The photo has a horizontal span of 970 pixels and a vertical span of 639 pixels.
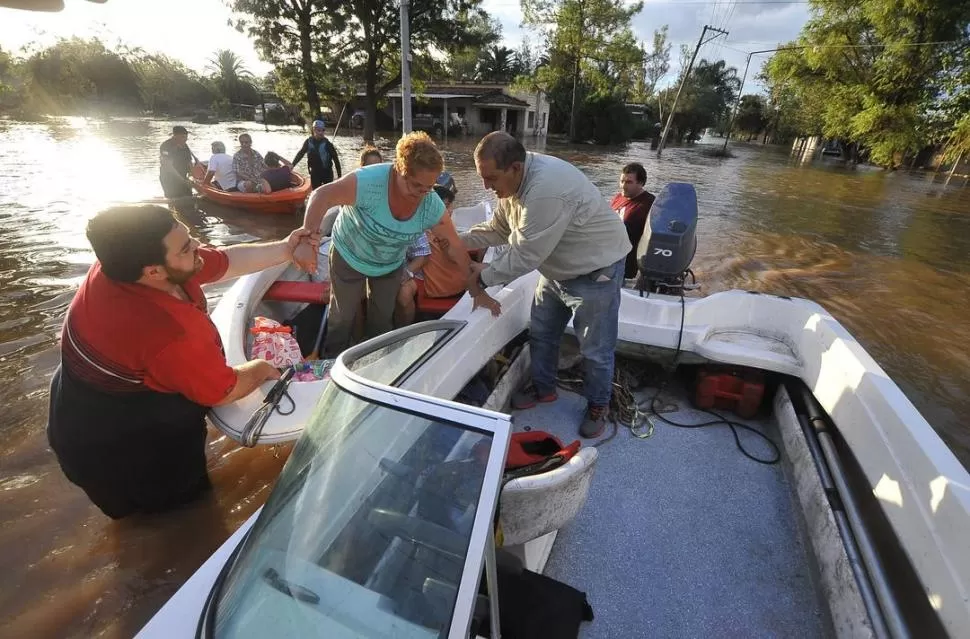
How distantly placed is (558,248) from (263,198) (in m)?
7.81

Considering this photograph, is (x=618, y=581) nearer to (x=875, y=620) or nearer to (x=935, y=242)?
(x=875, y=620)

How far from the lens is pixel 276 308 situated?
391 centimetres

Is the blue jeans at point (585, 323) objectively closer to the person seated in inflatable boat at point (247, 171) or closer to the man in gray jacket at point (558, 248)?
the man in gray jacket at point (558, 248)

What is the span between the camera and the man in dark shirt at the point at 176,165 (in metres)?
8.97

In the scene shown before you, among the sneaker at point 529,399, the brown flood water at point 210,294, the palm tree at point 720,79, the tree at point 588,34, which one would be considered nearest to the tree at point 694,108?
the palm tree at point 720,79

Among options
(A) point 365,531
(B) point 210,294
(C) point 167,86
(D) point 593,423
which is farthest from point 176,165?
(C) point 167,86

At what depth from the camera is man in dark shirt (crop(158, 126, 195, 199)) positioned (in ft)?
29.4

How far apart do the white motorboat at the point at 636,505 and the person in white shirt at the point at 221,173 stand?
8.04 metres

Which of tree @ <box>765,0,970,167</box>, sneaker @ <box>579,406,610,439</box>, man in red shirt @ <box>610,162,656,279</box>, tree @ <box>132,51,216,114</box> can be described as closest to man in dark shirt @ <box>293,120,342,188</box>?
man in red shirt @ <box>610,162,656,279</box>

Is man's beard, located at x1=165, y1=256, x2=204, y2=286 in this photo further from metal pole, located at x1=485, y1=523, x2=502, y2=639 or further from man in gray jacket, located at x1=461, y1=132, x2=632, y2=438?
metal pole, located at x1=485, y1=523, x2=502, y2=639

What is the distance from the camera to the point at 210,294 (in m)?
5.68

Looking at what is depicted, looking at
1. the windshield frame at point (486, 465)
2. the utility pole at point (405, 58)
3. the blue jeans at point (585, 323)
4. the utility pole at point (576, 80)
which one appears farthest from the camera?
the utility pole at point (576, 80)

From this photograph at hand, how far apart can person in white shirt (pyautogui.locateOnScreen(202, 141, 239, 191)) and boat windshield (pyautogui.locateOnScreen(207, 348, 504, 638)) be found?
9.40 metres

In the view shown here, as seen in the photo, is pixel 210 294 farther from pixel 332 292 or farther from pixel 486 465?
pixel 486 465
